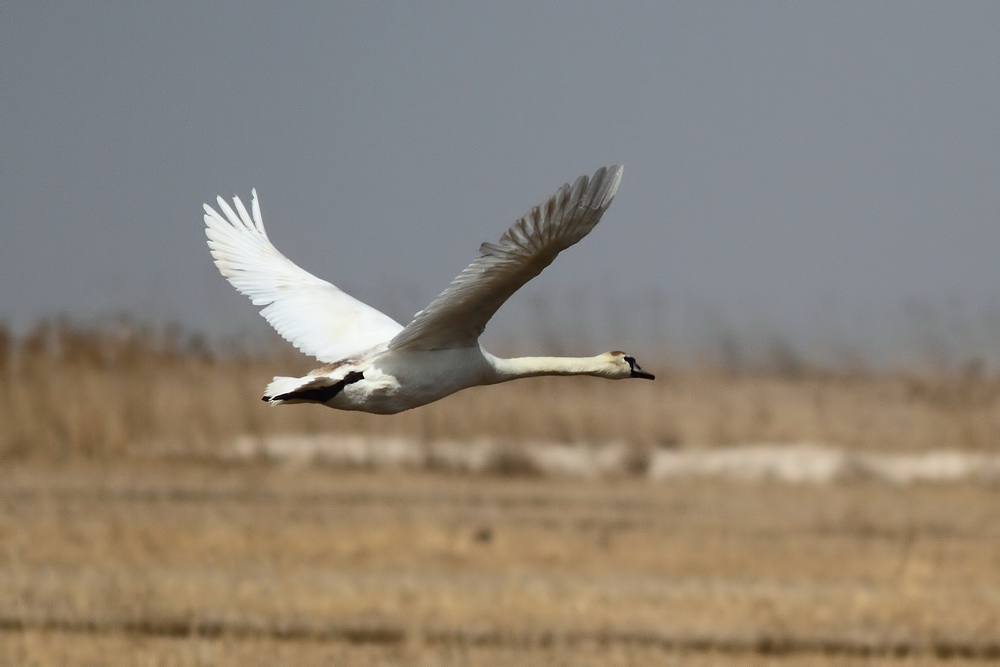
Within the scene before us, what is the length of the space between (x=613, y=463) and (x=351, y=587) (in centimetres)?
1047

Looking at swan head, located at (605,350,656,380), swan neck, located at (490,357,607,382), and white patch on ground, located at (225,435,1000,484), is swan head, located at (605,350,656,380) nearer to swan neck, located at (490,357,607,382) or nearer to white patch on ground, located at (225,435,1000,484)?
swan neck, located at (490,357,607,382)

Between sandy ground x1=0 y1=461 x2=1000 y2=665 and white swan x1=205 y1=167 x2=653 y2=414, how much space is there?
10.1 feet

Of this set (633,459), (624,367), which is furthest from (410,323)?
(633,459)

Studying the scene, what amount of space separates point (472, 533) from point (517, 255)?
32.2ft

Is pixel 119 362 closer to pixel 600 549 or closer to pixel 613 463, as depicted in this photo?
pixel 613 463

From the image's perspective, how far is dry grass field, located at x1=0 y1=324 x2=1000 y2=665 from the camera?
38.9 feet

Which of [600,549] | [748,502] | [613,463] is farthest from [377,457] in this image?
[600,549]

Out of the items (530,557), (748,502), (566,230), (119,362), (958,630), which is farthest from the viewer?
(119,362)

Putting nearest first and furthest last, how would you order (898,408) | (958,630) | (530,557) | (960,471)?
(958,630), (530,557), (960,471), (898,408)

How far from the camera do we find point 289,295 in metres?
9.07

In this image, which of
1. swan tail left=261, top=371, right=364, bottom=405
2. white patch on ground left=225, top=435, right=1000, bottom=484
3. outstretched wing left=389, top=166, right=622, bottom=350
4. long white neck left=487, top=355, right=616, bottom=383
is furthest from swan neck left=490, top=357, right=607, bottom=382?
white patch on ground left=225, top=435, right=1000, bottom=484

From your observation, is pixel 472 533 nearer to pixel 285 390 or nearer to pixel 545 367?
pixel 545 367

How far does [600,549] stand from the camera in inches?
625

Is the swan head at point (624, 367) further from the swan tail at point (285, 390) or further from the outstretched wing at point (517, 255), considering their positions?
the swan tail at point (285, 390)
